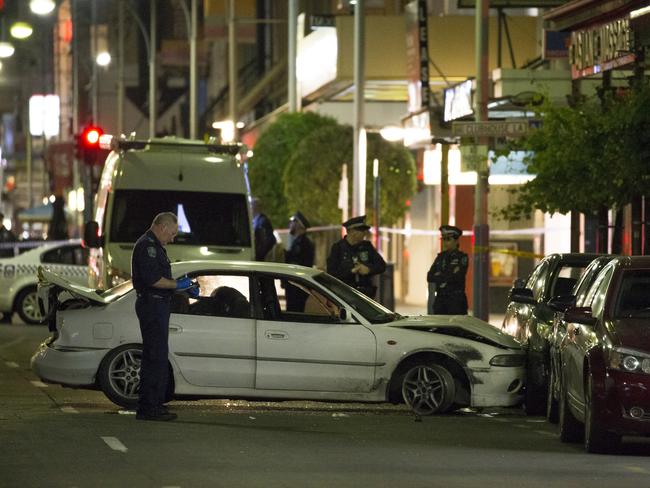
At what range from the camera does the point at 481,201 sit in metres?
25.4

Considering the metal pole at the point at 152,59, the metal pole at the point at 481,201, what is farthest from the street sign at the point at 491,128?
the metal pole at the point at 152,59

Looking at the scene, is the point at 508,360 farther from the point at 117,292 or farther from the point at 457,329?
the point at 117,292

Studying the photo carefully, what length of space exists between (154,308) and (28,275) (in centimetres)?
1583

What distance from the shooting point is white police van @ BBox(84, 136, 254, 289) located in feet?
70.2

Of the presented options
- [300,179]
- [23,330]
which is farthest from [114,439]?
[300,179]

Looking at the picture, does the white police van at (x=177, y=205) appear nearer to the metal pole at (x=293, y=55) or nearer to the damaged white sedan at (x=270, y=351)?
the damaged white sedan at (x=270, y=351)

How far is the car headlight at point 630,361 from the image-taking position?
1234cm

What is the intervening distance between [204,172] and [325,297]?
6.47 meters

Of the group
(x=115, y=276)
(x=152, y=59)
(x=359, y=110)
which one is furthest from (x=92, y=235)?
(x=152, y=59)

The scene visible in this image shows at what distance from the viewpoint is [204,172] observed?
2198 cm

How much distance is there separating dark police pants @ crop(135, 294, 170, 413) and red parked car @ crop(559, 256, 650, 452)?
3269mm

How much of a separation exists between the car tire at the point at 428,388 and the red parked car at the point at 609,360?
1.75m

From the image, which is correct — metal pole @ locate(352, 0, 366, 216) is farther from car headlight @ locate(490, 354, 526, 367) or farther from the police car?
car headlight @ locate(490, 354, 526, 367)

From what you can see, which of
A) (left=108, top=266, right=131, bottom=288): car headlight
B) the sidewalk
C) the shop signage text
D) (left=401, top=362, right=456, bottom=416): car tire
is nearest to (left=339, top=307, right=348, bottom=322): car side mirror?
(left=401, top=362, right=456, bottom=416): car tire
